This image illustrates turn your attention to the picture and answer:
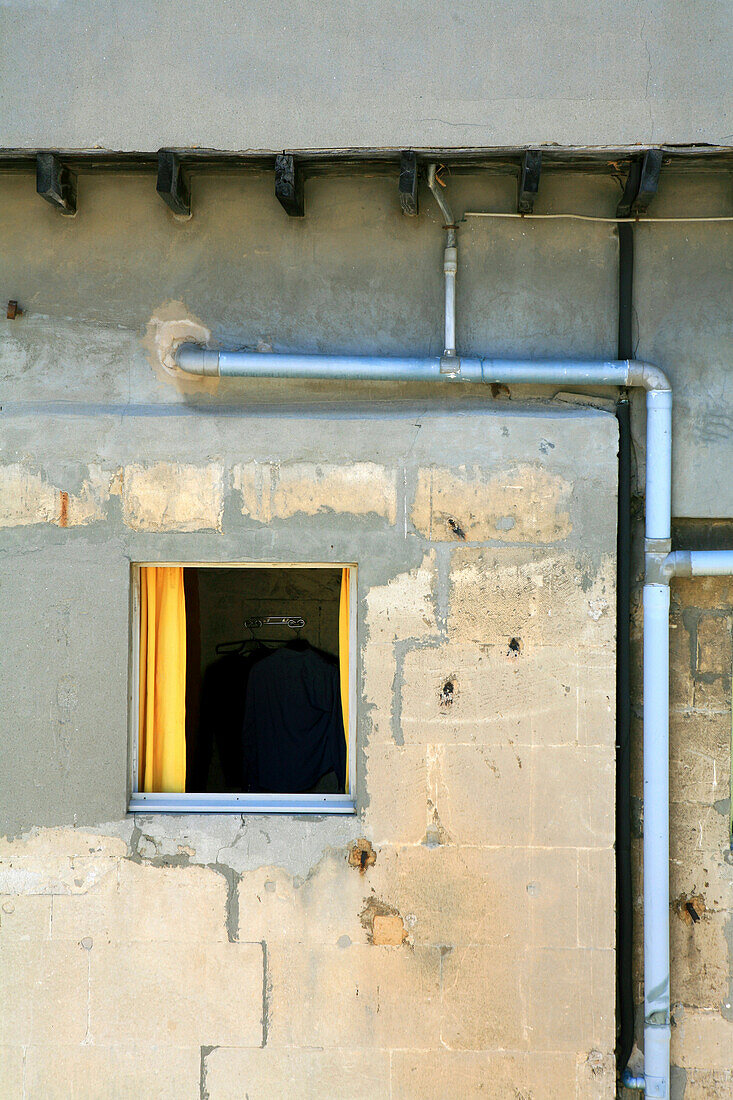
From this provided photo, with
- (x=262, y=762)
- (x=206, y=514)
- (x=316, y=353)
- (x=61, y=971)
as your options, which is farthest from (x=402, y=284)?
(x=61, y=971)

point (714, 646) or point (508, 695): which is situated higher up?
point (714, 646)

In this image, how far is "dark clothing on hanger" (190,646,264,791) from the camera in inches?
184

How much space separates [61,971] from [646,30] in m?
5.91

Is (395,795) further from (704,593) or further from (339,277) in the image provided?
(339,277)

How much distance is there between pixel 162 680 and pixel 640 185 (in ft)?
12.4

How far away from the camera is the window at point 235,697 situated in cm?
441

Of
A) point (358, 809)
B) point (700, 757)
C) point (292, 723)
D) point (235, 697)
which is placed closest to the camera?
point (358, 809)

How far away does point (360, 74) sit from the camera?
4199mm

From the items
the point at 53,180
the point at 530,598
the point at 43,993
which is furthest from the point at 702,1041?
the point at 53,180

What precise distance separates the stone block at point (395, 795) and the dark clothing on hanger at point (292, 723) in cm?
43

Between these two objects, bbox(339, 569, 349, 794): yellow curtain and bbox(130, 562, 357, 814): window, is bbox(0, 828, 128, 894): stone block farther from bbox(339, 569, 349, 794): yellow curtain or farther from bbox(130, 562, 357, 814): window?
bbox(339, 569, 349, 794): yellow curtain

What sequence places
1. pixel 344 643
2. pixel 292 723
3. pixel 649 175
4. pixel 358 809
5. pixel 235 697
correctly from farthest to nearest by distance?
pixel 235 697, pixel 292 723, pixel 344 643, pixel 358 809, pixel 649 175

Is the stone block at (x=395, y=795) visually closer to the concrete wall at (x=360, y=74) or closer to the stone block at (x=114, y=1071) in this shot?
the stone block at (x=114, y=1071)

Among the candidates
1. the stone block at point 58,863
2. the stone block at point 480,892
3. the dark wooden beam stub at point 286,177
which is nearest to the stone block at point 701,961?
the stone block at point 480,892
